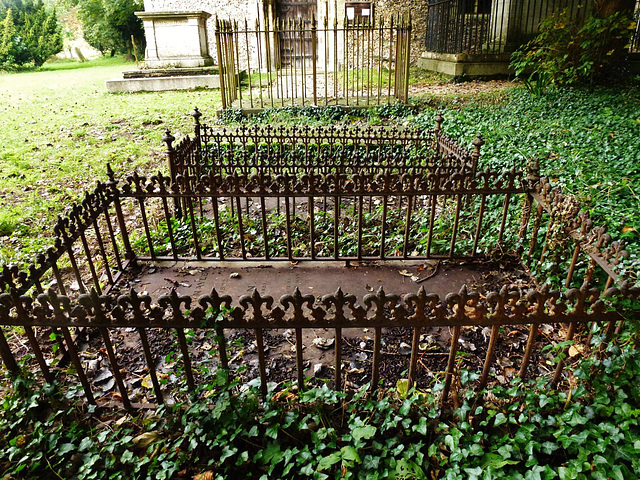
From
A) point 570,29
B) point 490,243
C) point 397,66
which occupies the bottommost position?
point 490,243

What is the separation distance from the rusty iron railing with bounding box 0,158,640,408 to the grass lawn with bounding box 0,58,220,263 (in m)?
0.90

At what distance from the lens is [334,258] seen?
4195mm

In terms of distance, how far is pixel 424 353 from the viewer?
121 inches

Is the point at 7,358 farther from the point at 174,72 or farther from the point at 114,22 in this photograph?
the point at 114,22

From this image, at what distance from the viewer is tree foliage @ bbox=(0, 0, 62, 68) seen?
913 inches

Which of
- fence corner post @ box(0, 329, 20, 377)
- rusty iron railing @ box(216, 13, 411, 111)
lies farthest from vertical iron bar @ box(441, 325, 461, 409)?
rusty iron railing @ box(216, 13, 411, 111)

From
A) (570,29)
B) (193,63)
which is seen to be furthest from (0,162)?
(570,29)

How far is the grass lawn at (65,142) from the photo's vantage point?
18.2ft

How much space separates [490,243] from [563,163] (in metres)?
1.89

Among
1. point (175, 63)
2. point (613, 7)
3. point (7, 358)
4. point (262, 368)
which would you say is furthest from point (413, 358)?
point (175, 63)

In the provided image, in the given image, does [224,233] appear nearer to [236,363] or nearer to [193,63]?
[236,363]

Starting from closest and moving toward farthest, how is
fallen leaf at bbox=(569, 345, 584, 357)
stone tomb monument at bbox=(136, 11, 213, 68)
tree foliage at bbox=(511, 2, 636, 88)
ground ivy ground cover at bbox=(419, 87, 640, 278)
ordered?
1. fallen leaf at bbox=(569, 345, 584, 357)
2. ground ivy ground cover at bbox=(419, 87, 640, 278)
3. tree foliage at bbox=(511, 2, 636, 88)
4. stone tomb monument at bbox=(136, 11, 213, 68)

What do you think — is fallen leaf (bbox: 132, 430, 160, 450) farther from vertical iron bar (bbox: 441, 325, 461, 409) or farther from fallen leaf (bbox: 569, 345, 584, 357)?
fallen leaf (bbox: 569, 345, 584, 357)

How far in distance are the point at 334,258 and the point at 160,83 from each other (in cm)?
1215
